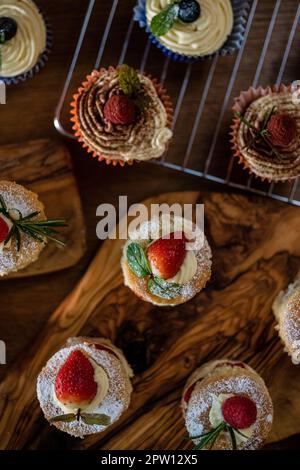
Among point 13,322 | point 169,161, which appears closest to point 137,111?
point 169,161

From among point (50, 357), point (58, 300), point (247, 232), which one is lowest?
point (50, 357)

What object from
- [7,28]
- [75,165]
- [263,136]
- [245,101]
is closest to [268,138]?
[263,136]

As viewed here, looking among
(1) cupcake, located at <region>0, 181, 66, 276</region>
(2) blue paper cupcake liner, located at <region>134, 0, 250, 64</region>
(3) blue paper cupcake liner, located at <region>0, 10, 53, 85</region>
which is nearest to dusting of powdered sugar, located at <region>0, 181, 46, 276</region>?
(1) cupcake, located at <region>0, 181, 66, 276</region>

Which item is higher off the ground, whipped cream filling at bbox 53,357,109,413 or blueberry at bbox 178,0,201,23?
blueberry at bbox 178,0,201,23

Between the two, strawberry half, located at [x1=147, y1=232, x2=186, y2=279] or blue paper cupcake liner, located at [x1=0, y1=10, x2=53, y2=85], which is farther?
blue paper cupcake liner, located at [x1=0, y1=10, x2=53, y2=85]

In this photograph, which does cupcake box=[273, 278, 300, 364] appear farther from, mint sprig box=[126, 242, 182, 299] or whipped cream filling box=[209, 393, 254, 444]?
mint sprig box=[126, 242, 182, 299]
